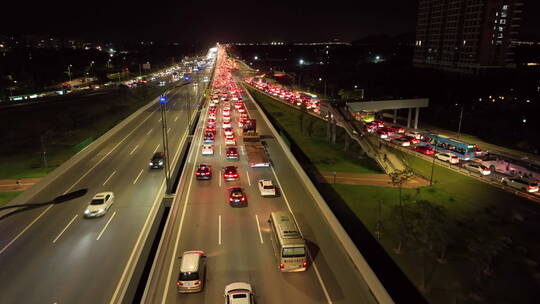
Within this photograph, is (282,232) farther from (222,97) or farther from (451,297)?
(222,97)

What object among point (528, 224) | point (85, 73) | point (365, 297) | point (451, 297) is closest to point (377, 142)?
point (528, 224)

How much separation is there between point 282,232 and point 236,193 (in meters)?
8.90

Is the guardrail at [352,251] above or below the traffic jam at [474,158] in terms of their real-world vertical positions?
above

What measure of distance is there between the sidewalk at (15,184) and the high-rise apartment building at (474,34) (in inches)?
Result: 4265

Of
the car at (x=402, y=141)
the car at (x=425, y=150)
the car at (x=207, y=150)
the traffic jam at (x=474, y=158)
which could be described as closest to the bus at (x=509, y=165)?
the traffic jam at (x=474, y=158)

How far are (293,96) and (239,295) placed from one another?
88122mm

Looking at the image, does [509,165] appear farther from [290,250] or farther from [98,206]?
[98,206]

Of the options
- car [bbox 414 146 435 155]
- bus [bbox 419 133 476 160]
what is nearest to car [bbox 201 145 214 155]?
bus [bbox 419 133 476 160]

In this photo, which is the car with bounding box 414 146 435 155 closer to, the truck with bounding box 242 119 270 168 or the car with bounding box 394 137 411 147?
the car with bounding box 394 137 411 147

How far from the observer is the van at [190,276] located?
17906 millimetres

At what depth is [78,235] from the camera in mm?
24828

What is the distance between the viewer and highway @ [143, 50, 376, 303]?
59.6 feet

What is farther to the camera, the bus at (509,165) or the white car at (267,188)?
the bus at (509,165)

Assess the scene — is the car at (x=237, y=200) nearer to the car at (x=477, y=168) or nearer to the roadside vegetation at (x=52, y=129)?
the roadside vegetation at (x=52, y=129)
